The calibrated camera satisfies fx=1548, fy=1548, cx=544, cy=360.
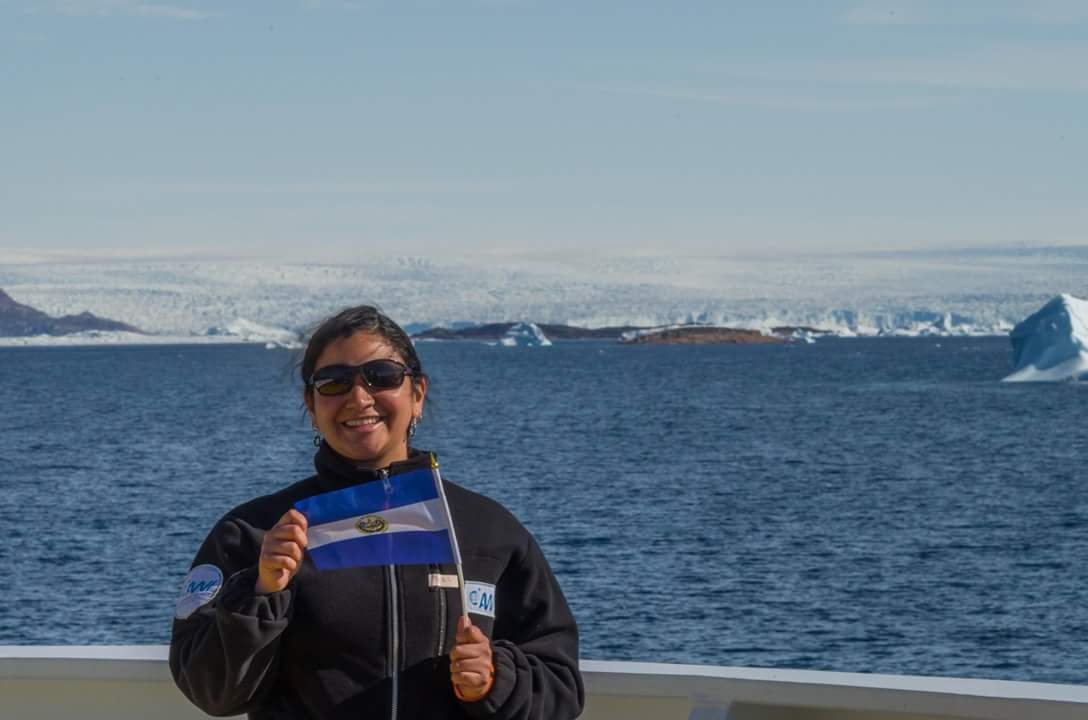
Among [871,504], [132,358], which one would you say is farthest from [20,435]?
[132,358]

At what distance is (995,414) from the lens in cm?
5922

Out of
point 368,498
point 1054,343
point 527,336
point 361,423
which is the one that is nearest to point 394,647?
point 368,498

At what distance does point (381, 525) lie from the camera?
6.63 feet

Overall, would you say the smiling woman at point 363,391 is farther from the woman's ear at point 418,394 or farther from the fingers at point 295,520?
the fingers at point 295,520

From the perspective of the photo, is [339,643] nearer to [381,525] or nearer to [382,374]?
[381,525]

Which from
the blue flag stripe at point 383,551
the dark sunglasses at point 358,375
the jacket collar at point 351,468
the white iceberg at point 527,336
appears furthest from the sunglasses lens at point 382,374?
the white iceberg at point 527,336

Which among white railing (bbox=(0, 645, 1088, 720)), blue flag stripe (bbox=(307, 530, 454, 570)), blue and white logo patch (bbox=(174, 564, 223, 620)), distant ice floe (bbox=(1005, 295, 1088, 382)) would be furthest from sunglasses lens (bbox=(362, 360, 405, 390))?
distant ice floe (bbox=(1005, 295, 1088, 382))

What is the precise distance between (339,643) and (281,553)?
0.18m

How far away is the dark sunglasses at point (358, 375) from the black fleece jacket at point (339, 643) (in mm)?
89

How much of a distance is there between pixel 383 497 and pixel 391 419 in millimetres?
116

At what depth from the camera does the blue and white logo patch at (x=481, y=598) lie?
6.80ft

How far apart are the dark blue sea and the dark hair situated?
0.06 meters

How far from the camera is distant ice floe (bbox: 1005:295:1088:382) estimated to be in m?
57.8

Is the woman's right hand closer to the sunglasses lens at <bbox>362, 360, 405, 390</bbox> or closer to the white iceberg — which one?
the sunglasses lens at <bbox>362, 360, 405, 390</bbox>
